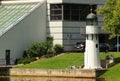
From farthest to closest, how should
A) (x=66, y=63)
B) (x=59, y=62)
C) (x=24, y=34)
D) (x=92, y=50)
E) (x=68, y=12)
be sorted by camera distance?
1. (x=68, y=12)
2. (x=24, y=34)
3. (x=59, y=62)
4. (x=66, y=63)
5. (x=92, y=50)

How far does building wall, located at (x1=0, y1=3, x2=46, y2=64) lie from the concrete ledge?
21.3ft

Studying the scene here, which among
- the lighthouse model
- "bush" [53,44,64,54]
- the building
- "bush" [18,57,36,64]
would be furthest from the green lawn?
the building

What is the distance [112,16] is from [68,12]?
50.9 feet

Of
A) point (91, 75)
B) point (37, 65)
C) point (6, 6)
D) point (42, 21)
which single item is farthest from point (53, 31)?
point (91, 75)

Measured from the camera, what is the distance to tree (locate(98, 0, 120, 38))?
63000mm

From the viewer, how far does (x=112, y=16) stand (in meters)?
64.6

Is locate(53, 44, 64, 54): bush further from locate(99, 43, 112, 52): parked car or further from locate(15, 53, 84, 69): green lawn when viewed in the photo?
locate(99, 43, 112, 52): parked car

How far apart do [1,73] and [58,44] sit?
42.9 feet

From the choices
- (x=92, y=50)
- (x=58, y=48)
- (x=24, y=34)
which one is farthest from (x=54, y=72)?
(x=58, y=48)

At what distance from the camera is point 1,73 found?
67.0m

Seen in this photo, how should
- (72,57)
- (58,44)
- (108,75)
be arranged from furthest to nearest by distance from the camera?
(58,44) < (72,57) < (108,75)

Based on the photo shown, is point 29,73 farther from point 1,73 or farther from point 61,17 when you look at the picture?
point 61,17

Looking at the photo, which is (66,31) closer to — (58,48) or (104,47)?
(58,48)

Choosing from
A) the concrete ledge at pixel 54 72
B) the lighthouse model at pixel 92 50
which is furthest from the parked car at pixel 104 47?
the concrete ledge at pixel 54 72
